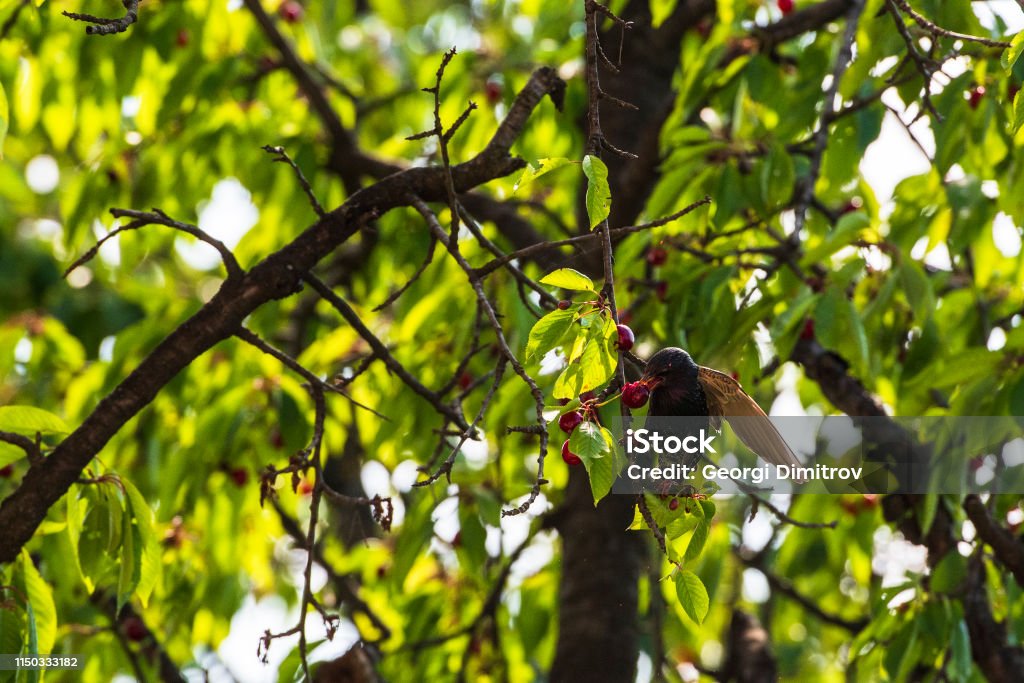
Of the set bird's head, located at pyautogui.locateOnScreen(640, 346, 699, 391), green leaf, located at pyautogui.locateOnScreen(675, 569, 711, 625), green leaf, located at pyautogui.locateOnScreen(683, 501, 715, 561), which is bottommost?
green leaf, located at pyautogui.locateOnScreen(675, 569, 711, 625)

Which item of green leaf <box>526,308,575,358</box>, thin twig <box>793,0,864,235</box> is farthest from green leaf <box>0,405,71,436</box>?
thin twig <box>793,0,864,235</box>

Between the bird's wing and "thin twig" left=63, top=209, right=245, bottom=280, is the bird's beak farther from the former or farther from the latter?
"thin twig" left=63, top=209, right=245, bottom=280

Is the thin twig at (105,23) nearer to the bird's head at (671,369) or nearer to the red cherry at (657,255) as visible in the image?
the bird's head at (671,369)

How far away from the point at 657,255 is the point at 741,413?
141 centimetres

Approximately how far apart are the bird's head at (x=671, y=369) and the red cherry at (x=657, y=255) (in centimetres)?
148

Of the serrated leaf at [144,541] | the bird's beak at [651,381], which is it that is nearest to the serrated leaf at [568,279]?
the bird's beak at [651,381]

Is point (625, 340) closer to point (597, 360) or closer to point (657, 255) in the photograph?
point (597, 360)

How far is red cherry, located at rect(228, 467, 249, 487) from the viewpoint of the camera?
3.96 m

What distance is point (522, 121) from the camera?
8.57 feet

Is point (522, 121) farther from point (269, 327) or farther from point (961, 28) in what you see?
point (269, 327)

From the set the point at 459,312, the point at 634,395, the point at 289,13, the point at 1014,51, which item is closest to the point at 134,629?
the point at 459,312

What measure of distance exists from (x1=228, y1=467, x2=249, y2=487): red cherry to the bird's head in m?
2.37

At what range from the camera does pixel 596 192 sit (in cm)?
179

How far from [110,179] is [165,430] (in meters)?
0.91
